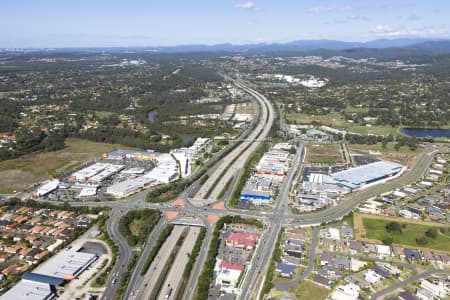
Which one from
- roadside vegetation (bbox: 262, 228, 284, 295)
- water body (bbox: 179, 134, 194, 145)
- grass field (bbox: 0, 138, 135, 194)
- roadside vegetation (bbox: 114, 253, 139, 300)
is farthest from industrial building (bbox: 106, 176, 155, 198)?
roadside vegetation (bbox: 262, 228, 284, 295)

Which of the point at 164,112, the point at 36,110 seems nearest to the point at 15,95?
the point at 36,110

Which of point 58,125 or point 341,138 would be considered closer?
point 341,138

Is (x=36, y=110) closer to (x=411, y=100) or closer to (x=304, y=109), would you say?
(x=304, y=109)

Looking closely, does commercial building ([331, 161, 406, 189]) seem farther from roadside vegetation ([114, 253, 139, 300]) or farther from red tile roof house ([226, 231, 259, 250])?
roadside vegetation ([114, 253, 139, 300])

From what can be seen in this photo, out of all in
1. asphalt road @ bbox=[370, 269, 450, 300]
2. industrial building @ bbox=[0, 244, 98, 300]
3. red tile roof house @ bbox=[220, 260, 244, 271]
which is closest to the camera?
industrial building @ bbox=[0, 244, 98, 300]

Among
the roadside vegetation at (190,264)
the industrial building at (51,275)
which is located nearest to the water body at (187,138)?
the roadside vegetation at (190,264)

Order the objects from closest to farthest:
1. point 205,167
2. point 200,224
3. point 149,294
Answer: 1. point 149,294
2. point 200,224
3. point 205,167

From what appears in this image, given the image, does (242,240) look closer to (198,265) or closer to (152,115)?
(198,265)
